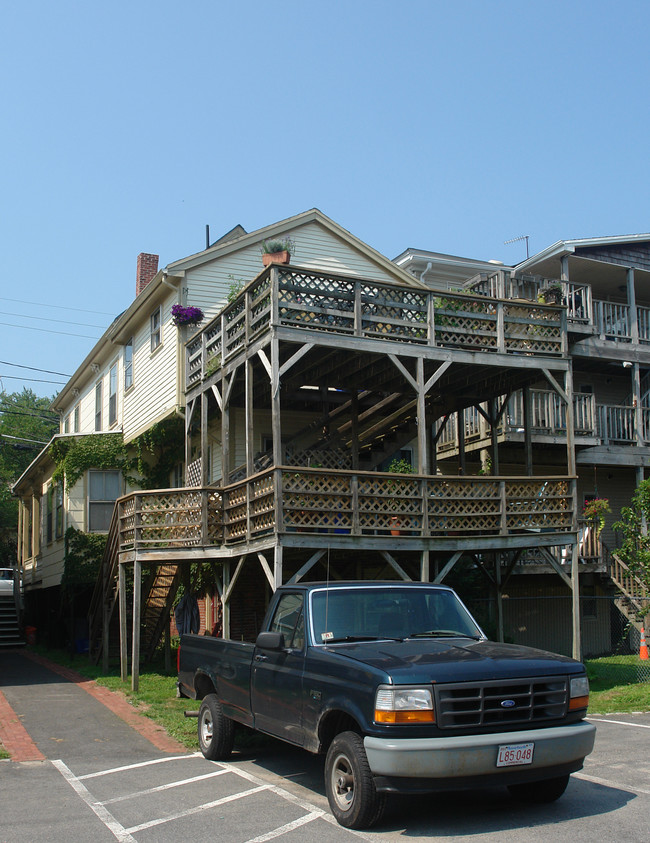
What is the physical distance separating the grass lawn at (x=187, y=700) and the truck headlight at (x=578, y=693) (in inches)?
187

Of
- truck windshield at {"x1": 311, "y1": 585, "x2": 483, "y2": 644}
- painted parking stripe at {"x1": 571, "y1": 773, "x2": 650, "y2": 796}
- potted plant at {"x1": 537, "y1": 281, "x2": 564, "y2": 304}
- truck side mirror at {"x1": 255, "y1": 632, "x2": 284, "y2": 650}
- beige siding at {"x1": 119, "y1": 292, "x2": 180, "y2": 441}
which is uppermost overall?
potted plant at {"x1": 537, "y1": 281, "x2": 564, "y2": 304}

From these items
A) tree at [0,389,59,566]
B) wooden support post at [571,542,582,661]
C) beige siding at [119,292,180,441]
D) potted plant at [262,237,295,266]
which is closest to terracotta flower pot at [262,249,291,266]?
potted plant at [262,237,295,266]

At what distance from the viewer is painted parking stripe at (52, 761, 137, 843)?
21.4 ft

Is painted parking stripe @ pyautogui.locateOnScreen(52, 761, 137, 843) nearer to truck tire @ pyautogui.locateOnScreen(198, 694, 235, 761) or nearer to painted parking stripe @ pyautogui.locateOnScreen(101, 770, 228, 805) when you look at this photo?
painted parking stripe @ pyautogui.locateOnScreen(101, 770, 228, 805)

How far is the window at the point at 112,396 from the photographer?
25031 millimetres

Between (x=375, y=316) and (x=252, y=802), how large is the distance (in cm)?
924

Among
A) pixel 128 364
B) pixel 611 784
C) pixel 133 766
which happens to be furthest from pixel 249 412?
pixel 128 364

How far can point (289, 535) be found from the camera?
13164mm

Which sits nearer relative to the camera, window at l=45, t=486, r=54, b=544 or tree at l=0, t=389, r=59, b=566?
window at l=45, t=486, r=54, b=544

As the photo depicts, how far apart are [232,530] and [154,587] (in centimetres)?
488

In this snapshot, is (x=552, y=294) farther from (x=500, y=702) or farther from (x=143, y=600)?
(x=500, y=702)

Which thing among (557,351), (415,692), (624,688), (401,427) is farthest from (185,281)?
(415,692)

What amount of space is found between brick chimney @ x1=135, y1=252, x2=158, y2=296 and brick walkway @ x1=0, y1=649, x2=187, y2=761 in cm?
1230

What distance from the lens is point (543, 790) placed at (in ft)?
23.0
